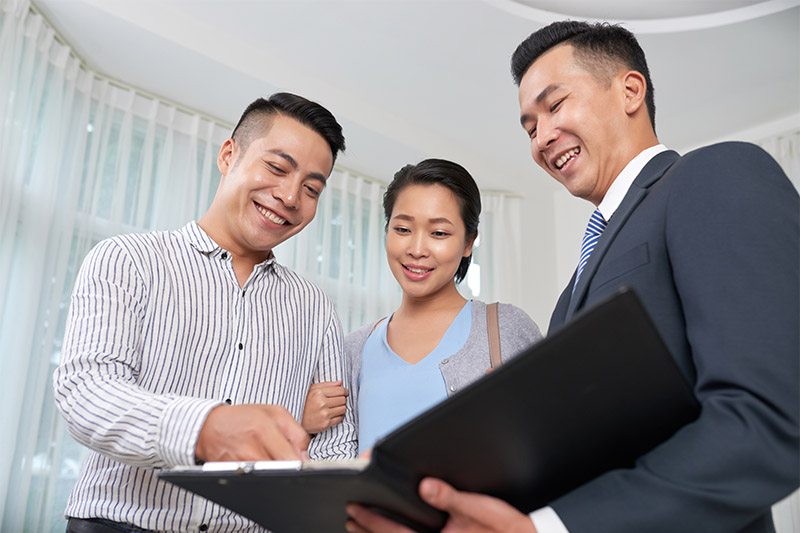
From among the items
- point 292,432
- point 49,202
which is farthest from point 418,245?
point 49,202

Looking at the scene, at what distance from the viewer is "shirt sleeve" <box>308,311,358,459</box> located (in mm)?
1516

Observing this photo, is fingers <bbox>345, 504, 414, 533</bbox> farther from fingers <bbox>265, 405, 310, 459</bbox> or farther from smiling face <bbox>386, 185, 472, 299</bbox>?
smiling face <bbox>386, 185, 472, 299</bbox>

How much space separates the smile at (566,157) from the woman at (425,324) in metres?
0.53

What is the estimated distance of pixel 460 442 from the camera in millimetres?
633

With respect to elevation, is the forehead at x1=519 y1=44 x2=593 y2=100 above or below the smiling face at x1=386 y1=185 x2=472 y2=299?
above

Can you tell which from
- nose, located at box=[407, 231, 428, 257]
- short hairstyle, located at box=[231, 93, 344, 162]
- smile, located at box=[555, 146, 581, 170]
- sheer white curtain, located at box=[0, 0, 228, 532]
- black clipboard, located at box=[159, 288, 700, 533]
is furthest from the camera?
→ sheer white curtain, located at box=[0, 0, 228, 532]

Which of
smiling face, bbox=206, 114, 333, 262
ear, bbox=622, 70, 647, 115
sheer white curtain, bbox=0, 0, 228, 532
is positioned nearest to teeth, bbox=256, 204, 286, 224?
smiling face, bbox=206, 114, 333, 262

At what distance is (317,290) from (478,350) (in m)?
0.43

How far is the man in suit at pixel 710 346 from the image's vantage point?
68 cm

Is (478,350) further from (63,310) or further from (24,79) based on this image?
(24,79)

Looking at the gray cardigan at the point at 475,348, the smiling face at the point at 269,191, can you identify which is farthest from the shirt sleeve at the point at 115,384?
the gray cardigan at the point at 475,348

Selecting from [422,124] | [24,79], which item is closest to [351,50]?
[422,124]

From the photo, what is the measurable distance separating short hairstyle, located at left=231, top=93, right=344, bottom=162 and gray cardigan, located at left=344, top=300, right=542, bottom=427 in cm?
59

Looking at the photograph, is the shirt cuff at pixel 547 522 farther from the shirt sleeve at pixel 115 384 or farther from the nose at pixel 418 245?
the nose at pixel 418 245
